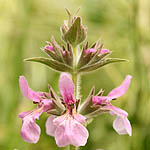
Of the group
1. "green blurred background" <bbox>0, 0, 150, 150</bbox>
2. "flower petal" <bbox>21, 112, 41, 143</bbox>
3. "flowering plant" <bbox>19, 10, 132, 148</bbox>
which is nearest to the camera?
"flower petal" <bbox>21, 112, 41, 143</bbox>

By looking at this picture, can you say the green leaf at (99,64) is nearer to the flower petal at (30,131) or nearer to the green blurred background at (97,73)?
the flower petal at (30,131)

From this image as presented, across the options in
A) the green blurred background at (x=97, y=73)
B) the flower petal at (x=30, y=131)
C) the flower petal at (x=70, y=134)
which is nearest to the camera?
the flower petal at (x=70, y=134)

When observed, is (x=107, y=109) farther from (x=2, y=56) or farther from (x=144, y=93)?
(x=2, y=56)

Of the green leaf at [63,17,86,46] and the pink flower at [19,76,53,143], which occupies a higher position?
the green leaf at [63,17,86,46]

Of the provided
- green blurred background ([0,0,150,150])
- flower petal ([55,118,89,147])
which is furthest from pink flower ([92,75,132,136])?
green blurred background ([0,0,150,150])

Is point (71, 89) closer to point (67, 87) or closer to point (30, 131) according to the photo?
point (67, 87)

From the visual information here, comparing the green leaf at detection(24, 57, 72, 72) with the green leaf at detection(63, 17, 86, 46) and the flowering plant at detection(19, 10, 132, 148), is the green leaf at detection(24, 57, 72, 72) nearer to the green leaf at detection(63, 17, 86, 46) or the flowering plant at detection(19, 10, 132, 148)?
the flowering plant at detection(19, 10, 132, 148)

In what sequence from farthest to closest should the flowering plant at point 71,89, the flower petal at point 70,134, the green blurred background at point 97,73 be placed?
the green blurred background at point 97,73 → the flowering plant at point 71,89 → the flower petal at point 70,134

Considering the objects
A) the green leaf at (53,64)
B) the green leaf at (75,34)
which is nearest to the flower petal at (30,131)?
the green leaf at (53,64)
